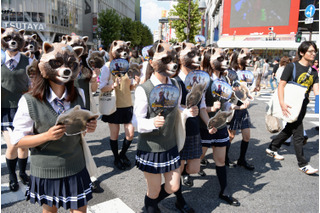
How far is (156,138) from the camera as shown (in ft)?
7.93

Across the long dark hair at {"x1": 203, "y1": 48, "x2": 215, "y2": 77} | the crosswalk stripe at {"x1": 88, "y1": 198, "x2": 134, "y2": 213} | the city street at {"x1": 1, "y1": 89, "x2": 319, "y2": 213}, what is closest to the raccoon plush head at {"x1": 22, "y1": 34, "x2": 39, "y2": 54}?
the city street at {"x1": 1, "y1": 89, "x2": 319, "y2": 213}

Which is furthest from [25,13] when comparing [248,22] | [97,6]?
[248,22]

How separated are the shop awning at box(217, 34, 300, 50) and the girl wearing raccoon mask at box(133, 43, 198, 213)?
3347 cm

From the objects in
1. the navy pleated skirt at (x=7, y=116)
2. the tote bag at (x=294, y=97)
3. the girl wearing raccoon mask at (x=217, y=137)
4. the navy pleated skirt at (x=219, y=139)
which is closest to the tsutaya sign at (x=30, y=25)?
the navy pleated skirt at (x=7, y=116)

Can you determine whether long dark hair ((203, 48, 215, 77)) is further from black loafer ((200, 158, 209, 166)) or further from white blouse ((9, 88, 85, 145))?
white blouse ((9, 88, 85, 145))

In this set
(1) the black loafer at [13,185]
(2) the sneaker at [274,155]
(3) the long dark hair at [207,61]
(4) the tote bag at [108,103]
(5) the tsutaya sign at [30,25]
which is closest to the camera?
(3) the long dark hair at [207,61]

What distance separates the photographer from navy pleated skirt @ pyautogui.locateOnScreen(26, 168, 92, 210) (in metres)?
1.92

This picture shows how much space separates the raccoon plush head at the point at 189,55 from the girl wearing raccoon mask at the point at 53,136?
53.5 inches

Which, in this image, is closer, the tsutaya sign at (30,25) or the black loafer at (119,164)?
the black loafer at (119,164)

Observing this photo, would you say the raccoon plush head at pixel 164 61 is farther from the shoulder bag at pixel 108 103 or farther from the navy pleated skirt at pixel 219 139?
the shoulder bag at pixel 108 103

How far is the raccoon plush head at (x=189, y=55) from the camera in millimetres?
2902

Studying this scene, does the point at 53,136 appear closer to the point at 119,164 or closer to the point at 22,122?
the point at 22,122

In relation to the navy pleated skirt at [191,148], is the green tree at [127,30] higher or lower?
higher

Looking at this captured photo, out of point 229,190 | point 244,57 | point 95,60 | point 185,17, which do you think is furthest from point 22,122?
point 185,17
